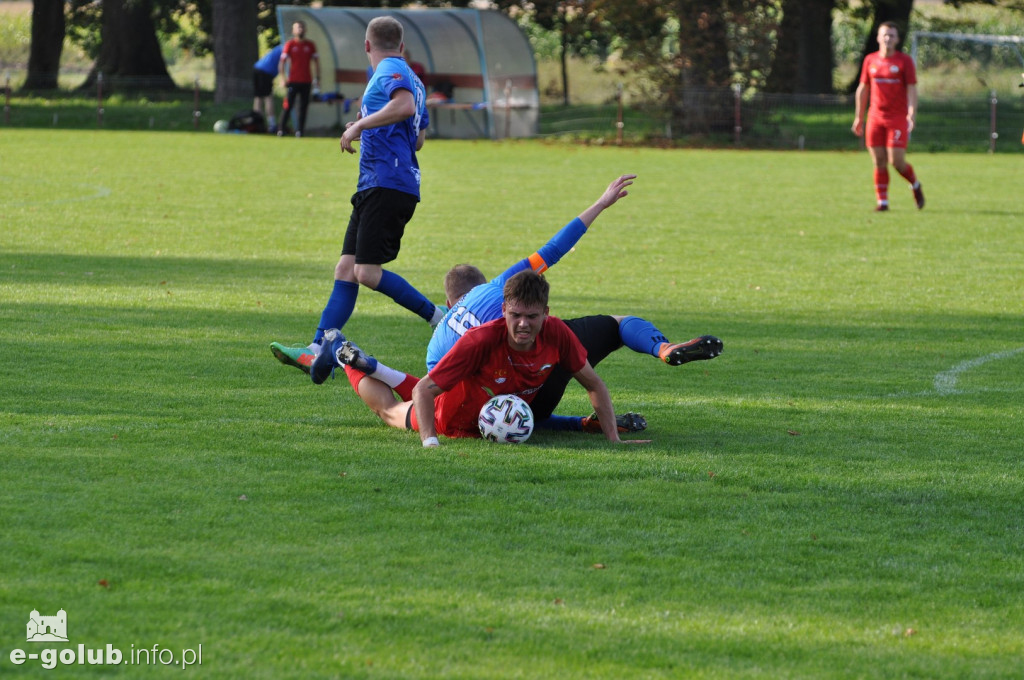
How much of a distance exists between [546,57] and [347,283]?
2194 inches

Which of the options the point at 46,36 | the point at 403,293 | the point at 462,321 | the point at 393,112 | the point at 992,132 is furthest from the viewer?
the point at 46,36

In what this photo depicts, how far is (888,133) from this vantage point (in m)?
17.4

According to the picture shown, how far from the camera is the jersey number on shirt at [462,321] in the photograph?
6.76 m

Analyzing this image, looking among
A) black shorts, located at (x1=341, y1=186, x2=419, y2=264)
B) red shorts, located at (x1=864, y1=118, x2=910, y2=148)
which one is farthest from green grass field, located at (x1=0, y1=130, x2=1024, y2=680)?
red shorts, located at (x1=864, y1=118, x2=910, y2=148)

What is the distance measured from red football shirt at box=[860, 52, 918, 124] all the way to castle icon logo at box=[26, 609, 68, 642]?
14990mm

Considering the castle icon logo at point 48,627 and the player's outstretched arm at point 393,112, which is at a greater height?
the player's outstretched arm at point 393,112

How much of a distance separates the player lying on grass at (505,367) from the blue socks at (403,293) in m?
2.00

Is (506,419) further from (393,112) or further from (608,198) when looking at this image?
(393,112)

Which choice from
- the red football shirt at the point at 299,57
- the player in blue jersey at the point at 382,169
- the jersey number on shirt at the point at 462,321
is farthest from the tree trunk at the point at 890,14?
the jersey number on shirt at the point at 462,321

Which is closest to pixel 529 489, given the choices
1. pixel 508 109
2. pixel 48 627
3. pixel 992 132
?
pixel 48 627

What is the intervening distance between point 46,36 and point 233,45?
29.1ft

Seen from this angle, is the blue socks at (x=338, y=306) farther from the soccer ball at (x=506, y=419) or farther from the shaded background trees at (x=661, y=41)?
the shaded background trees at (x=661, y=41)

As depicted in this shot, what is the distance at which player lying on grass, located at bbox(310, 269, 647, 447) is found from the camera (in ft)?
19.6

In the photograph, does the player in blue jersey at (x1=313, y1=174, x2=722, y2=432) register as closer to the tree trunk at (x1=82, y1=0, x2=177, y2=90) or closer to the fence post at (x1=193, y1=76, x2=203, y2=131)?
the fence post at (x1=193, y1=76, x2=203, y2=131)
